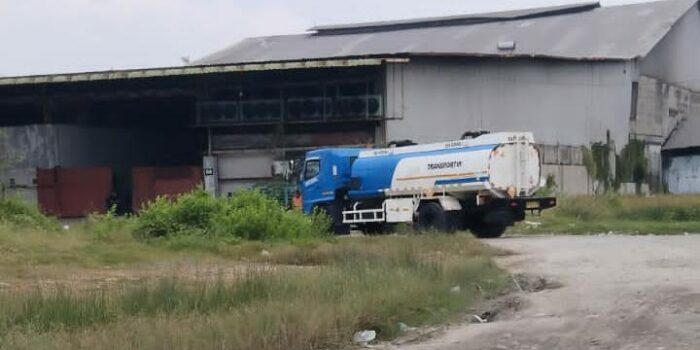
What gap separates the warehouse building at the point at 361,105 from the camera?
138 ft

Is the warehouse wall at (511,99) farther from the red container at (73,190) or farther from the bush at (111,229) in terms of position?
the bush at (111,229)

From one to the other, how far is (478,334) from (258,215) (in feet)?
45.4

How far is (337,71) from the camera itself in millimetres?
42531

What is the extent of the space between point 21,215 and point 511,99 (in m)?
23.6

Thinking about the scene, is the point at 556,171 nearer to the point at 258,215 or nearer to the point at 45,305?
the point at 258,215

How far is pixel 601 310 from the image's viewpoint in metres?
12.2

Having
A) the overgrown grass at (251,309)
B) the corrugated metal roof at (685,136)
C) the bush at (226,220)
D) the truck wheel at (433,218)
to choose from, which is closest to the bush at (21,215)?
the bush at (226,220)

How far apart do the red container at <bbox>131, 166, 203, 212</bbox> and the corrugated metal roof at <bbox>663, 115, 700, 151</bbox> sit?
23.6 m

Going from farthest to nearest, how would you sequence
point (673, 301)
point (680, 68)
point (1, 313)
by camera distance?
point (680, 68) → point (673, 301) → point (1, 313)

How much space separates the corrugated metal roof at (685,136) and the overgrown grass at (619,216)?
14.0 metres

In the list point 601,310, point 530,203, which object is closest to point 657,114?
point 530,203

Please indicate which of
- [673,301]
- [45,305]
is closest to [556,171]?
[673,301]

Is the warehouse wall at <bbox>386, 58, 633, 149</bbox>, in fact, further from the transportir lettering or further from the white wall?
the transportir lettering

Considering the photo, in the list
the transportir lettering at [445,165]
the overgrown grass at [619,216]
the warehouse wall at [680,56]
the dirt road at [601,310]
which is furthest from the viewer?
the warehouse wall at [680,56]
